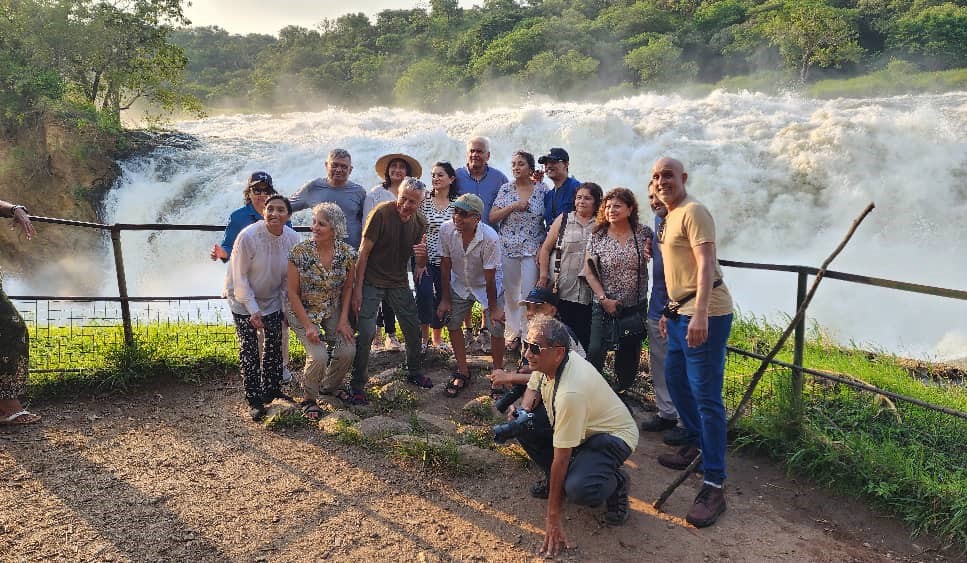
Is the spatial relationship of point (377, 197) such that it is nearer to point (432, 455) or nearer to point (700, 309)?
point (432, 455)

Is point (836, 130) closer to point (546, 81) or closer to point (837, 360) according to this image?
point (837, 360)

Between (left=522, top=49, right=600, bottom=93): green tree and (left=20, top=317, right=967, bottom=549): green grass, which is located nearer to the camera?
(left=20, top=317, right=967, bottom=549): green grass

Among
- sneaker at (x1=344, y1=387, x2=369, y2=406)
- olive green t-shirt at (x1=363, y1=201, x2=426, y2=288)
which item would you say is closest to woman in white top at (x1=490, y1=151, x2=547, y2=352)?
olive green t-shirt at (x1=363, y1=201, x2=426, y2=288)

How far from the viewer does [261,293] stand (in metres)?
4.25

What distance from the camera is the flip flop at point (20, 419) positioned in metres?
4.32

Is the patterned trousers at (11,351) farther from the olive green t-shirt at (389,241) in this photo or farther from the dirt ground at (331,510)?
the olive green t-shirt at (389,241)

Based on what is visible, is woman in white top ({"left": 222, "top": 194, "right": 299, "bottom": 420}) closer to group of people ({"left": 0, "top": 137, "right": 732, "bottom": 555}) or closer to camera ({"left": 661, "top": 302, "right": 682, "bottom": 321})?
group of people ({"left": 0, "top": 137, "right": 732, "bottom": 555})

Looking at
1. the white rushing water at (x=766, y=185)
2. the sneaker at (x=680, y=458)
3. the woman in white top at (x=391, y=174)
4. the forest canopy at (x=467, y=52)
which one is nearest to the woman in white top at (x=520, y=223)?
the woman in white top at (x=391, y=174)

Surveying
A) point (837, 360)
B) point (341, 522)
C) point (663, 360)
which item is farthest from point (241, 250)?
point (837, 360)

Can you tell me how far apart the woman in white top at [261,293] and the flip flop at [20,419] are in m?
1.42

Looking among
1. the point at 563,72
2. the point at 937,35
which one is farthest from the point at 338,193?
the point at 563,72

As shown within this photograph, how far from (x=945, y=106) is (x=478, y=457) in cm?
1695

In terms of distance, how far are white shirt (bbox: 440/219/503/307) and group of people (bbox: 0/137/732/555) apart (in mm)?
11

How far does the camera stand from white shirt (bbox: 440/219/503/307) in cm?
464
